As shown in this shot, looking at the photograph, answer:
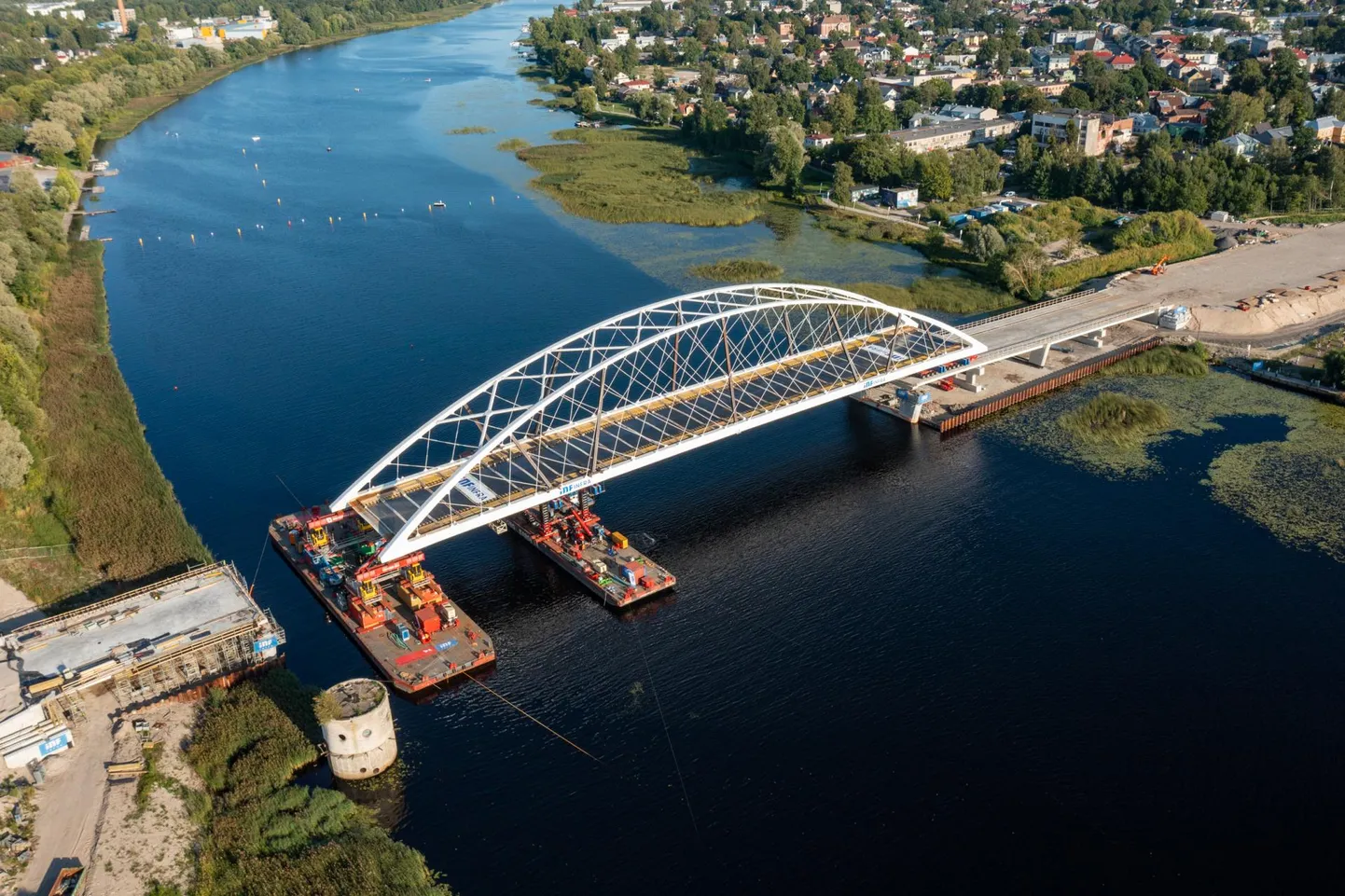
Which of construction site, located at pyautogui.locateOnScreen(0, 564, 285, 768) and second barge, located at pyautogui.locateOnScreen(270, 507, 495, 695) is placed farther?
second barge, located at pyautogui.locateOnScreen(270, 507, 495, 695)

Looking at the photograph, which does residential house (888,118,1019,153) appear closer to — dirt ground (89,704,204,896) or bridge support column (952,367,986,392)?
bridge support column (952,367,986,392)

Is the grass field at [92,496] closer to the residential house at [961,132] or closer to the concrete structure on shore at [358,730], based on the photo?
the concrete structure on shore at [358,730]

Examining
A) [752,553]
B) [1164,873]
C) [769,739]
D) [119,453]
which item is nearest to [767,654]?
[769,739]

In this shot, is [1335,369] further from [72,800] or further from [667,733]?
[72,800]

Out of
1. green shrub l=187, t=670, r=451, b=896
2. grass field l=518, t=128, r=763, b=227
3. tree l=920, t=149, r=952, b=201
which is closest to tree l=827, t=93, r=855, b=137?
grass field l=518, t=128, r=763, b=227

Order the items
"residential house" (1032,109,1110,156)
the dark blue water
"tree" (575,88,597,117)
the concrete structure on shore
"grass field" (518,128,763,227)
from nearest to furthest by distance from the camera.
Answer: the dark blue water
the concrete structure on shore
"grass field" (518,128,763,227)
"residential house" (1032,109,1110,156)
"tree" (575,88,597,117)

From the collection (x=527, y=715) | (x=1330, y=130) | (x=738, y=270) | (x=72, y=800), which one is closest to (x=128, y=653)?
(x=72, y=800)

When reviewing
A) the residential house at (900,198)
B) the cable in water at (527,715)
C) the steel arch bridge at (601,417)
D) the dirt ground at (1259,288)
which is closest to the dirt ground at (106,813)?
the cable in water at (527,715)
